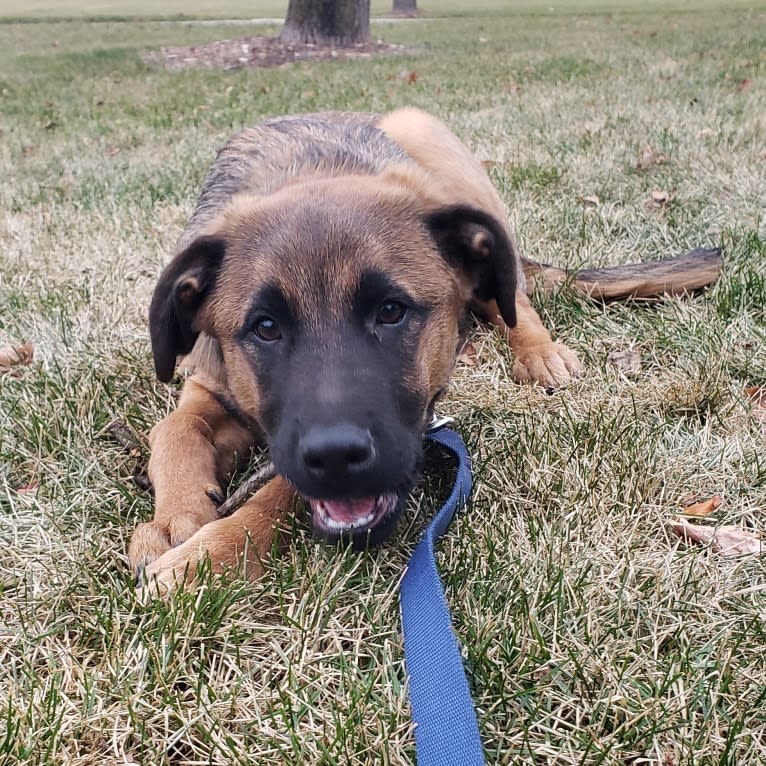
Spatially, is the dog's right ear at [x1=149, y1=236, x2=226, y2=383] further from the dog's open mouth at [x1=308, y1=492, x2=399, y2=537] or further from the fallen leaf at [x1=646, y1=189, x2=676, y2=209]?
the fallen leaf at [x1=646, y1=189, x2=676, y2=209]

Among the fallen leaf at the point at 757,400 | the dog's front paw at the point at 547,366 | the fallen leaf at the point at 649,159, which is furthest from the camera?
the fallen leaf at the point at 649,159

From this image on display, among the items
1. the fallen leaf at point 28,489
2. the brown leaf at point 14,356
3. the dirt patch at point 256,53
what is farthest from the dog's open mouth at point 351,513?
the dirt patch at point 256,53

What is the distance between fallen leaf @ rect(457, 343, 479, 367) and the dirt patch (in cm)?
1330

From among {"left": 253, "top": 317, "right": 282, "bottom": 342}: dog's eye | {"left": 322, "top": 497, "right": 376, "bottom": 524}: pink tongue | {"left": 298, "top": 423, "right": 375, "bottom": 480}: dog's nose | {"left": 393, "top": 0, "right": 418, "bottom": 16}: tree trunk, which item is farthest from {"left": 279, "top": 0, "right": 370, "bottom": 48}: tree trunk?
{"left": 393, "top": 0, "right": 418, "bottom": 16}: tree trunk

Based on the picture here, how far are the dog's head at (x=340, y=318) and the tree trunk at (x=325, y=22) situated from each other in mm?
15899

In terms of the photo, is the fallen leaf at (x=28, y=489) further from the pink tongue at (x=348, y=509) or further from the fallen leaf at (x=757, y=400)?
the fallen leaf at (x=757, y=400)

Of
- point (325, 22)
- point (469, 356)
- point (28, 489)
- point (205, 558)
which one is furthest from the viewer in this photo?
point (325, 22)

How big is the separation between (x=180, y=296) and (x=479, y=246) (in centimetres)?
110

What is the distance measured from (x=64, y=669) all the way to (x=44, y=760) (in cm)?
30

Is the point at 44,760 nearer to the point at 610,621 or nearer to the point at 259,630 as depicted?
the point at 259,630

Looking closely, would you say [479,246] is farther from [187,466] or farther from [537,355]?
[187,466]

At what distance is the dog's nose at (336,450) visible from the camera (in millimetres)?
2139

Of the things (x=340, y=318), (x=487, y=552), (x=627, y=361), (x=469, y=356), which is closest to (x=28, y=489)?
(x=340, y=318)

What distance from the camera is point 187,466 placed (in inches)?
113
